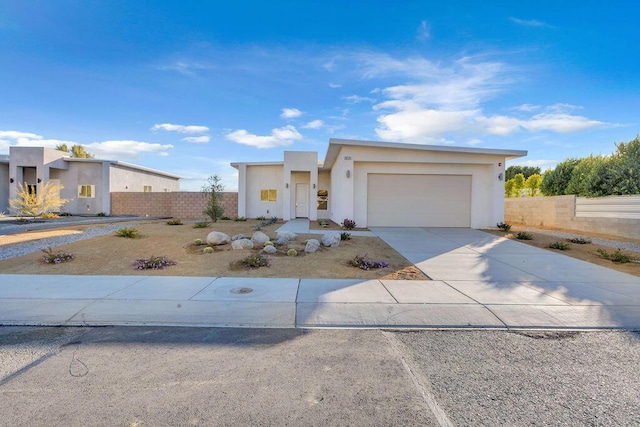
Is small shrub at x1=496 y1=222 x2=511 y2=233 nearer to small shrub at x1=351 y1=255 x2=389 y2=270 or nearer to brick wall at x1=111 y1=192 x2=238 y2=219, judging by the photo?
small shrub at x1=351 y1=255 x2=389 y2=270

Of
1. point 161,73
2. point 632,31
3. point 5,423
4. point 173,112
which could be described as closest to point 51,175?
point 173,112

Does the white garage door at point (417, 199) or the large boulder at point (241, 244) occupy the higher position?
the white garage door at point (417, 199)

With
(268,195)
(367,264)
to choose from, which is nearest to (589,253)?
(367,264)

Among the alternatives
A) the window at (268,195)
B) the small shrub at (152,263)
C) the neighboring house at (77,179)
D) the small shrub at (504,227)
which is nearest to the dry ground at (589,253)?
the small shrub at (504,227)

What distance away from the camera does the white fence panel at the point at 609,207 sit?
12.9 metres

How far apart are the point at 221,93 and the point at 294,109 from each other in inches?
156

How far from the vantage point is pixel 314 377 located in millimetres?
2896

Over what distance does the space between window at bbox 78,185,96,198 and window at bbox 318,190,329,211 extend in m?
17.4

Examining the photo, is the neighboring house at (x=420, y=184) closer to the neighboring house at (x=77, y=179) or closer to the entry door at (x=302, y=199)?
the entry door at (x=302, y=199)

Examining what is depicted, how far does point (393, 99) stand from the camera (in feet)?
46.8

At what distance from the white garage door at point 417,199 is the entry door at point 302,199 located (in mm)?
7059

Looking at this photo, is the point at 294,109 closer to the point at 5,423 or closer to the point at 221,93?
the point at 221,93

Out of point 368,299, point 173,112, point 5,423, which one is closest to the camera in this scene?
point 5,423

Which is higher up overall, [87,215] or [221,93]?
[221,93]
